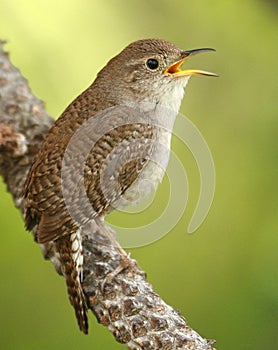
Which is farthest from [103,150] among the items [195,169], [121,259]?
[195,169]

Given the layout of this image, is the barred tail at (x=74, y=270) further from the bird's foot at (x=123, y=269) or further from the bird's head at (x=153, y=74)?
the bird's head at (x=153, y=74)

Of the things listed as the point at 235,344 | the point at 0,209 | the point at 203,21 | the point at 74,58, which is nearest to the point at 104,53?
the point at 74,58

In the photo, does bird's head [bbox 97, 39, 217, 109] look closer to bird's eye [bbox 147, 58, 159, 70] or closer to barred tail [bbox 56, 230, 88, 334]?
bird's eye [bbox 147, 58, 159, 70]

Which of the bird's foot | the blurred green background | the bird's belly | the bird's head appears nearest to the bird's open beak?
the bird's head

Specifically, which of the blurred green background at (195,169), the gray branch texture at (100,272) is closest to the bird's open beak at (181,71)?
the gray branch texture at (100,272)

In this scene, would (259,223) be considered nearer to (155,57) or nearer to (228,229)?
(228,229)

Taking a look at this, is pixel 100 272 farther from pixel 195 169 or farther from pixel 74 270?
pixel 195 169
